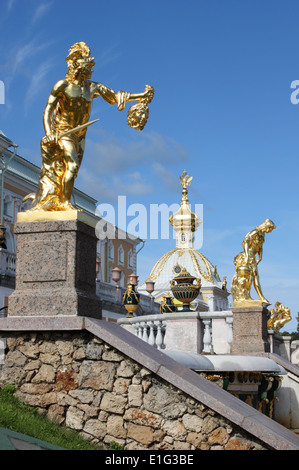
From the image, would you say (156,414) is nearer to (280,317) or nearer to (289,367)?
(289,367)

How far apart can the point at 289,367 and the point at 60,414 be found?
683 centimetres

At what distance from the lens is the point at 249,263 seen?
14.1 metres

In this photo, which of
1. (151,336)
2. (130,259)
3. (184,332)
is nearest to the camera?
(184,332)

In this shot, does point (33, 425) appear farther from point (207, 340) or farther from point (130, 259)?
point (130, 259)

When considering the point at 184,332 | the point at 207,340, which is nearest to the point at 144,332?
the point at 184,332

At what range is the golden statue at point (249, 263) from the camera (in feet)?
44.5

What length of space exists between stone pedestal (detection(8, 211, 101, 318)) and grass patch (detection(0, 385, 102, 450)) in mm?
1008

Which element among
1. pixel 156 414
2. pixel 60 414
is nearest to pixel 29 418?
pixel 60 414

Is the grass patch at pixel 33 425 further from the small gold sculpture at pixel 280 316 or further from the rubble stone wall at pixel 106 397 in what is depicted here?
the small gold sculpture at pixel 280 316

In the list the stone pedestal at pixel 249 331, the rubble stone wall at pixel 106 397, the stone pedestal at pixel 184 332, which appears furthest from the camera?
the stone pedestal at pixel 249 331

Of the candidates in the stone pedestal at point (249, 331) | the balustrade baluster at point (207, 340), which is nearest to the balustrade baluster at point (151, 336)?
the balustrade baluster at point (207, 340)

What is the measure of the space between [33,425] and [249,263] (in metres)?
8.75

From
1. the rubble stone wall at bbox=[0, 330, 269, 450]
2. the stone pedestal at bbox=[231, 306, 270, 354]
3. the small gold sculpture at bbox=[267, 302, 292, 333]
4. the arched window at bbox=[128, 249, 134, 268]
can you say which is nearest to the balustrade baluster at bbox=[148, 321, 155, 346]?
the stone pedestal at bbox=[231, 306, 270, 354]

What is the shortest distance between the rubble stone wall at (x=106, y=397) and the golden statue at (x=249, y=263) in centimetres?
712
